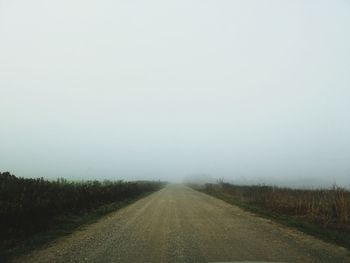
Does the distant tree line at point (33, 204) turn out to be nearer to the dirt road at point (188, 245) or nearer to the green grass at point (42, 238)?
the green grass at point (42, 238)

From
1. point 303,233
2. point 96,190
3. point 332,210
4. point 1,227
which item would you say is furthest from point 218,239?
point 96,190

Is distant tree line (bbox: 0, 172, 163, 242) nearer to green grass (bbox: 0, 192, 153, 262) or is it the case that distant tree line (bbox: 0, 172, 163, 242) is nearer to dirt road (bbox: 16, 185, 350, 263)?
green grass (bbox: 0, 192, 153, 262)

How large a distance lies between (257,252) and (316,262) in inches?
58.4

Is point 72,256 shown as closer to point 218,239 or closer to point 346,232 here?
point 218,239

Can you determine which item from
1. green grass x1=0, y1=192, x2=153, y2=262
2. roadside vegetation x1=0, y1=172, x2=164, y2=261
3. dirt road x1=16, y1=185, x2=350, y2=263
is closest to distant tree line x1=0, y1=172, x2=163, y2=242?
roadside vegetation x1=0, y1=172, x2=164, y2=261

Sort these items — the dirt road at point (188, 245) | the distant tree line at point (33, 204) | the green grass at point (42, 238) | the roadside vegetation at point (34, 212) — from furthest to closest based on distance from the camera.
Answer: the distant tree line at point (33, 204) → the roadside vegetation at point (34, 212) → the green grass at point (42, 238) → the dirt road at point (188, 245)

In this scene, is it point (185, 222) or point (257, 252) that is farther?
point (185, 222)

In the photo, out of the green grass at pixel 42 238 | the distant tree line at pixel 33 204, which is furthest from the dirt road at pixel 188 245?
the distant tree line at pixel 33 204

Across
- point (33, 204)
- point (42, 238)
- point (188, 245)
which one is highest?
point (33, 204)

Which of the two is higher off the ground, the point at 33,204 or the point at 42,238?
the point at 33,204

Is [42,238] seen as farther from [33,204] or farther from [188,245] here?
[188,245]

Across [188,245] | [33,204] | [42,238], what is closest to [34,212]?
[33,204]

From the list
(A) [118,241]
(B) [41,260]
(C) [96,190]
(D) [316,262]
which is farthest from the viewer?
(C) [96,190]

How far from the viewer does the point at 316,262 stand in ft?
29.6
